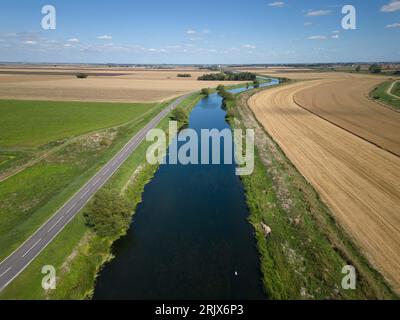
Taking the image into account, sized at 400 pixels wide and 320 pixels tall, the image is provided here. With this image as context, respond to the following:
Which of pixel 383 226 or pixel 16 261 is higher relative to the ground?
pixel 383 226

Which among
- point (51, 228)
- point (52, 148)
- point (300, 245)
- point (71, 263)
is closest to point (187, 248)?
point (71, 263)

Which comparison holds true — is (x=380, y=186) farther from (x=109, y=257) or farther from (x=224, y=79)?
(x=224, y=79)

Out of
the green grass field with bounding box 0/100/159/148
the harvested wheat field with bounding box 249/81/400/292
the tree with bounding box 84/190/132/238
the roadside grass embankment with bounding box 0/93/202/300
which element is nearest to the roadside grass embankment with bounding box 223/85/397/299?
the harvested wheat field with bounding box 249/81/400/292

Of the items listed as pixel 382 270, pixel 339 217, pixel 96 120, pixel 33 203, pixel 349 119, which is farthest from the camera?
pixel 96 120

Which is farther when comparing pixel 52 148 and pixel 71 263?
pixel 52 148

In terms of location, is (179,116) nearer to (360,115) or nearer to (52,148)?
(52,148)
